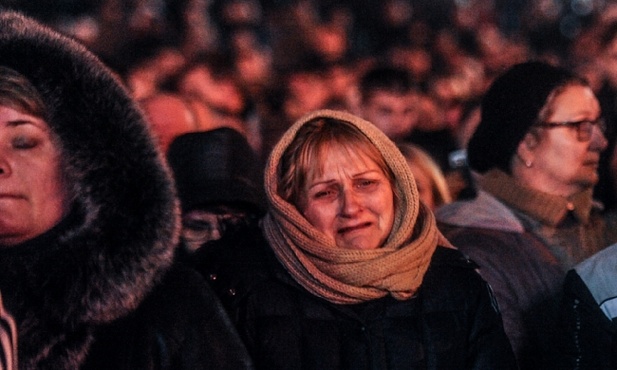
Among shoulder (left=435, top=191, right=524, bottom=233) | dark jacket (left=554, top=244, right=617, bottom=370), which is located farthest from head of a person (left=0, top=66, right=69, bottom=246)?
shoulder (left=435, top=191, right=524, bottom=233)

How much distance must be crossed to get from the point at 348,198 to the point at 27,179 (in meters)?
1.00

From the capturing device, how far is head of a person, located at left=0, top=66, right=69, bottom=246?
3.48 metres

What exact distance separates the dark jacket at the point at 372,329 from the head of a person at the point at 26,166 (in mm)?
668

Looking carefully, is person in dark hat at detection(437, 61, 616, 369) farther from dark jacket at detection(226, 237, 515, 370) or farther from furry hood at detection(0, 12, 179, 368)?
furry hood at detection(0, 12, 179, 368)

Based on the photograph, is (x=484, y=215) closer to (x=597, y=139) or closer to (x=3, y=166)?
(x=597, y=139)

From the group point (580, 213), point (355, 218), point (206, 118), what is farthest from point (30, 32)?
point (206, 118)

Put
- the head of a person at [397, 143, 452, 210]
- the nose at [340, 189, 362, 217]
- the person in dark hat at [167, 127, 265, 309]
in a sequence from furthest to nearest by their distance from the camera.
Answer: the head of a person at [397, 143, 452, 210] → the person in dark hat at [167, 127, 265, 309] → the nose at [340, 189, 362, 217]

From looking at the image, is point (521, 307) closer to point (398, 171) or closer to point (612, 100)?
point (398, 171)

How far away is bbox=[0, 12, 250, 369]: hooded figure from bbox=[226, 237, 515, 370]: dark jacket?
24cm

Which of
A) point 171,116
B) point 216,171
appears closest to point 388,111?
point 171,116

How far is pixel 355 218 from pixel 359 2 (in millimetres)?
10084

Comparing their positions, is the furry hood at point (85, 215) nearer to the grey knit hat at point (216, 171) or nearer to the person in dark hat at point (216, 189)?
the person in dark hat at point (216, 189)

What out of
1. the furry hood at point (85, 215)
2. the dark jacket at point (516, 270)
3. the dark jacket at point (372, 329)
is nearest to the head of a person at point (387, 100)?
the dark jacket at point (516, 270)

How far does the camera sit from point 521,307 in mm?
4691
